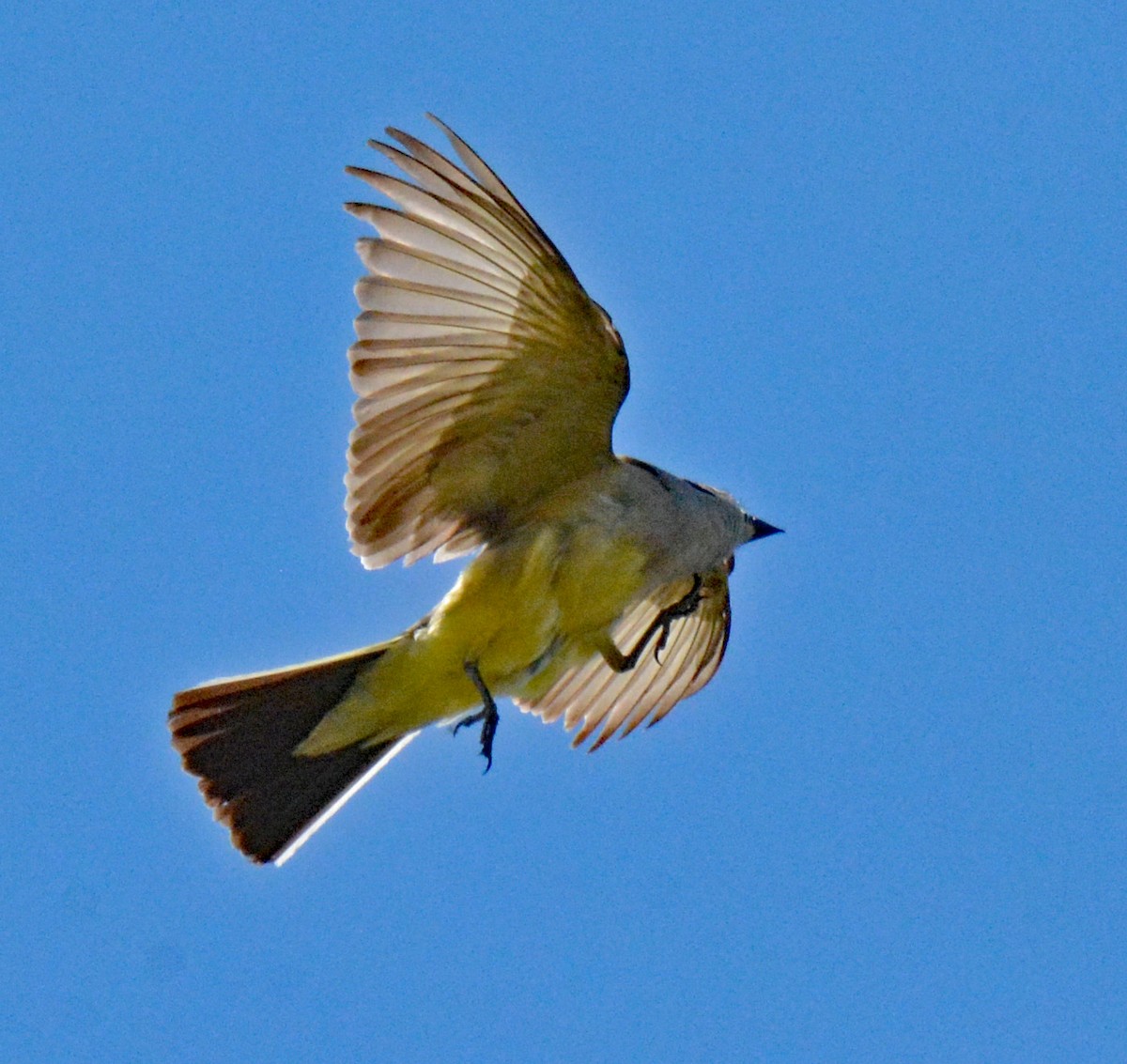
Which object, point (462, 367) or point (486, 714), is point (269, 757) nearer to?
point (486, 714)

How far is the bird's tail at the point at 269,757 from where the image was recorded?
8.35 metres

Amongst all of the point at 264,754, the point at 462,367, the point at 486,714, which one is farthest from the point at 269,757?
the point at 462,367

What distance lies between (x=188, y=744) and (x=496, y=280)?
253 centimetres

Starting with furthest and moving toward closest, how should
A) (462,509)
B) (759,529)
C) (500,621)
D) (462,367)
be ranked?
(759,529)
(462,509)
(500,621)
(462,367)

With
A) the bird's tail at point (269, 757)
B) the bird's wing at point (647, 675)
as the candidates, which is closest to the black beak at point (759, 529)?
the bird's wing at point (647, 675)

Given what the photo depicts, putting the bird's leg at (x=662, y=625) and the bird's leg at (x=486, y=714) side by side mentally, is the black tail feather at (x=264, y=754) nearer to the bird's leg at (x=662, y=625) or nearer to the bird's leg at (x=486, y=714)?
the bird's leg at (x=486, y=714)

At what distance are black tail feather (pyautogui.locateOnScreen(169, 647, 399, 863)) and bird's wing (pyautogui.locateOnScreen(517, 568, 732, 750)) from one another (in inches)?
53.7

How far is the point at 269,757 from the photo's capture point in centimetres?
848

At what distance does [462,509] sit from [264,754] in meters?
1.43

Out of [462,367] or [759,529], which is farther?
[759,529]

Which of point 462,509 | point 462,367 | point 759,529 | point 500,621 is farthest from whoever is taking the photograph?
point 759,529

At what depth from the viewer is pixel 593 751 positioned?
31.7 ft

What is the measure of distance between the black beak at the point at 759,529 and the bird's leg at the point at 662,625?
351mm

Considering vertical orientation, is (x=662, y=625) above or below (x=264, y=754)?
above
